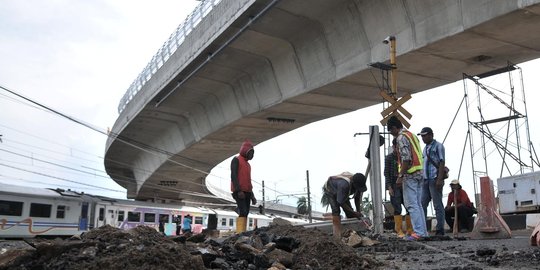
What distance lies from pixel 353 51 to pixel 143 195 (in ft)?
93.1

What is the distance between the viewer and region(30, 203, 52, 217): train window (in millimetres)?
23875

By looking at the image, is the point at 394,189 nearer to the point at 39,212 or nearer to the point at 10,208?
the point at 10,208

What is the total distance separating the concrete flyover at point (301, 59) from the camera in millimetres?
9969

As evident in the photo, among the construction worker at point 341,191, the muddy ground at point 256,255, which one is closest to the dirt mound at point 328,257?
the muddy ground at point 256,255

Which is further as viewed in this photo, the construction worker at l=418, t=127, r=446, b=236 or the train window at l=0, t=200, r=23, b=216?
the train window at l=0, t=200, r=23, b=216

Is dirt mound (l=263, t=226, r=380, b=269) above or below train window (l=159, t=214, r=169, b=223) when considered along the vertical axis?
below

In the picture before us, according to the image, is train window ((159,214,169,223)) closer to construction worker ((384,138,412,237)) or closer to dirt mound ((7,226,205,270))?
construction worker ((384,138,412,237))

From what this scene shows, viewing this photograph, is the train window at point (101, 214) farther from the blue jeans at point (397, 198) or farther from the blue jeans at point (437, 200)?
the blue jeans at point (397, 198)

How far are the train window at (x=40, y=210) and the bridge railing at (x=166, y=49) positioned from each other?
258 inches

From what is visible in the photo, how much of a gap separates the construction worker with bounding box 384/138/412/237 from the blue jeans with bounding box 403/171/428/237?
1.11 ft

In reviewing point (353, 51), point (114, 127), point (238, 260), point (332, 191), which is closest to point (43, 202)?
point (114, 127)

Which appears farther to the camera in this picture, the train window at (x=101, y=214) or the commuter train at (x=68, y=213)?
the train window at (x=101, y=214)

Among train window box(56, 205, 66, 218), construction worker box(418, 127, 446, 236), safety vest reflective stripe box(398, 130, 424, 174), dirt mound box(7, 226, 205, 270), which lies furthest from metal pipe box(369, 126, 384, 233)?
train window box(56, 205, 66, 218)

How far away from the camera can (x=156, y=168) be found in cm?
2714
